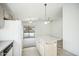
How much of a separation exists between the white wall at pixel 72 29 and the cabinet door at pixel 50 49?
0.57 meters

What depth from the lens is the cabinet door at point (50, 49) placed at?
339 cm

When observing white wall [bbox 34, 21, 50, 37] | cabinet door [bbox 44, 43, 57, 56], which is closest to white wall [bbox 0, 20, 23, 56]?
cabinet door [bbox 44, 43, 57, 56]

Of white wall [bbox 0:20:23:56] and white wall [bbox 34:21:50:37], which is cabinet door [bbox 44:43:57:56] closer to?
white wall [bbox 0:20:23:56]

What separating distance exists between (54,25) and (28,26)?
170cm

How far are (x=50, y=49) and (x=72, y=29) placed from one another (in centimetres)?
115

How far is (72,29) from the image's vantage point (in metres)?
3.69

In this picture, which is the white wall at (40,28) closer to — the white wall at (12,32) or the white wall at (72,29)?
Result: the white wall at (72,29)

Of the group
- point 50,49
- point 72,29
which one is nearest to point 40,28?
point 72,29

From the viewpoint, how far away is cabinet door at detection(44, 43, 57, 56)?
133 inches

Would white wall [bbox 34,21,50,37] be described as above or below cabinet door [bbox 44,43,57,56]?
above

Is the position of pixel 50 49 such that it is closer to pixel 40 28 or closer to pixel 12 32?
pixel 12 32

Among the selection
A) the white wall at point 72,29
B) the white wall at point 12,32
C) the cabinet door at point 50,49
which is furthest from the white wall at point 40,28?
the cabinet door at point 50,49

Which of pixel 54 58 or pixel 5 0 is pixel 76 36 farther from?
pixel 5 0

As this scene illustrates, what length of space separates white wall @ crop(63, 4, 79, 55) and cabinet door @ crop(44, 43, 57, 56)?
57 cm
